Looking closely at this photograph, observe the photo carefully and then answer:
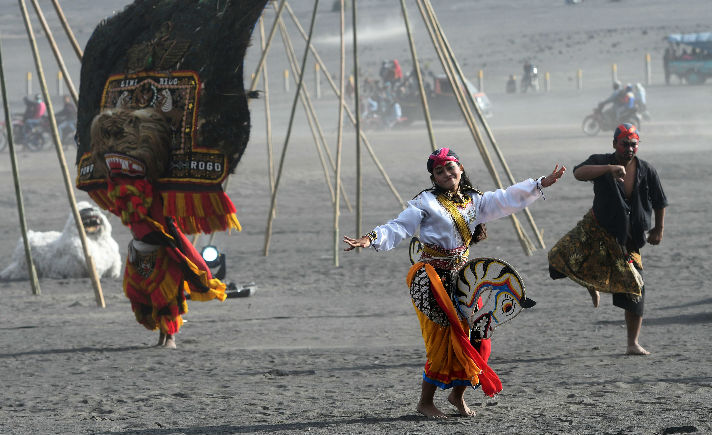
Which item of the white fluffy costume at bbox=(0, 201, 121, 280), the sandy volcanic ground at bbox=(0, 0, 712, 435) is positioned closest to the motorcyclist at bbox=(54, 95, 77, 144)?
the sandy volcanic ground at bbox=(0, 0, 712, 435)

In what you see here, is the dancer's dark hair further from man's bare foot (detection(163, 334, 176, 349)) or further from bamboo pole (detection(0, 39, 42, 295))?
bamboo pole (detection(0, 39, 42, 295))

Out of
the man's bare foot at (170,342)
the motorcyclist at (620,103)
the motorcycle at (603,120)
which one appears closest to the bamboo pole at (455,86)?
the man's bare foot at (170,342)

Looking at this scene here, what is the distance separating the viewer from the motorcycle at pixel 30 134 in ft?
72.4

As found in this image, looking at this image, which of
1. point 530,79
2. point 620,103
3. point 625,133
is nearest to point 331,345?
point 625,133

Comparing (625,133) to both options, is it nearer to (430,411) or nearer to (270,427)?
(430,411)

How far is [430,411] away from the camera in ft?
15.1

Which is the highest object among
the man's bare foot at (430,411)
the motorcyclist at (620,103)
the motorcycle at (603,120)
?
the motorcyclist at (620,103)

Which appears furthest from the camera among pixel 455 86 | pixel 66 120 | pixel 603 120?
pixel 66 120

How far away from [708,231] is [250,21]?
6.34m

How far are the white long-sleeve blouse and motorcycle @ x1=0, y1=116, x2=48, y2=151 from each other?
61.1 ft

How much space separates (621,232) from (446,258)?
162 cm

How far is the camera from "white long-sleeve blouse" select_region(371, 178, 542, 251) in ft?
15.0

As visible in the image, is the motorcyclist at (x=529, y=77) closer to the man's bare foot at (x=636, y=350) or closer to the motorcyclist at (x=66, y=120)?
the motorcyclist at (x=66, y=120)

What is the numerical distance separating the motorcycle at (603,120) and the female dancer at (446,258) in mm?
17165
